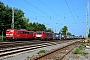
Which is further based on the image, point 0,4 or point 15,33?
point 0,4

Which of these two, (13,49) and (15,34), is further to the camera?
(15,34)

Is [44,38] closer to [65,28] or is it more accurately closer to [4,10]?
[4,10]

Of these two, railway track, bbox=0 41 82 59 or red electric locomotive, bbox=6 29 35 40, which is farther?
red electric locomotive, bbox=6 29 35 40

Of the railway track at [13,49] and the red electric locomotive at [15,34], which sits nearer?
the railway track at [13,49]

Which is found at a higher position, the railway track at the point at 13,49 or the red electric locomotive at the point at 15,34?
the red electric locomotive at the point at 15,34

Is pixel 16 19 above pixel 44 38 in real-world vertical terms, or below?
above

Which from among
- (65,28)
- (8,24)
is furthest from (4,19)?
(65,28)

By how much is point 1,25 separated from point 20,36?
6246mm

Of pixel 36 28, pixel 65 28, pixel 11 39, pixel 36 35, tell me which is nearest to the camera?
pixel 11 39

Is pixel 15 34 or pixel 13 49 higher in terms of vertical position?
pixel 15 34

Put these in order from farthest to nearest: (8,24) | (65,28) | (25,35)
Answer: (65,28) → (8,24) → (25,35)

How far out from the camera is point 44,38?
198ft

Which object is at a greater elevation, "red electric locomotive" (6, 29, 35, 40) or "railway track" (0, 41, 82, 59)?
"red electric locomotive" (6, 29, 35, 40)

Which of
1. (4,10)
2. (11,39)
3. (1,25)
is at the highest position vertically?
(4,10)
